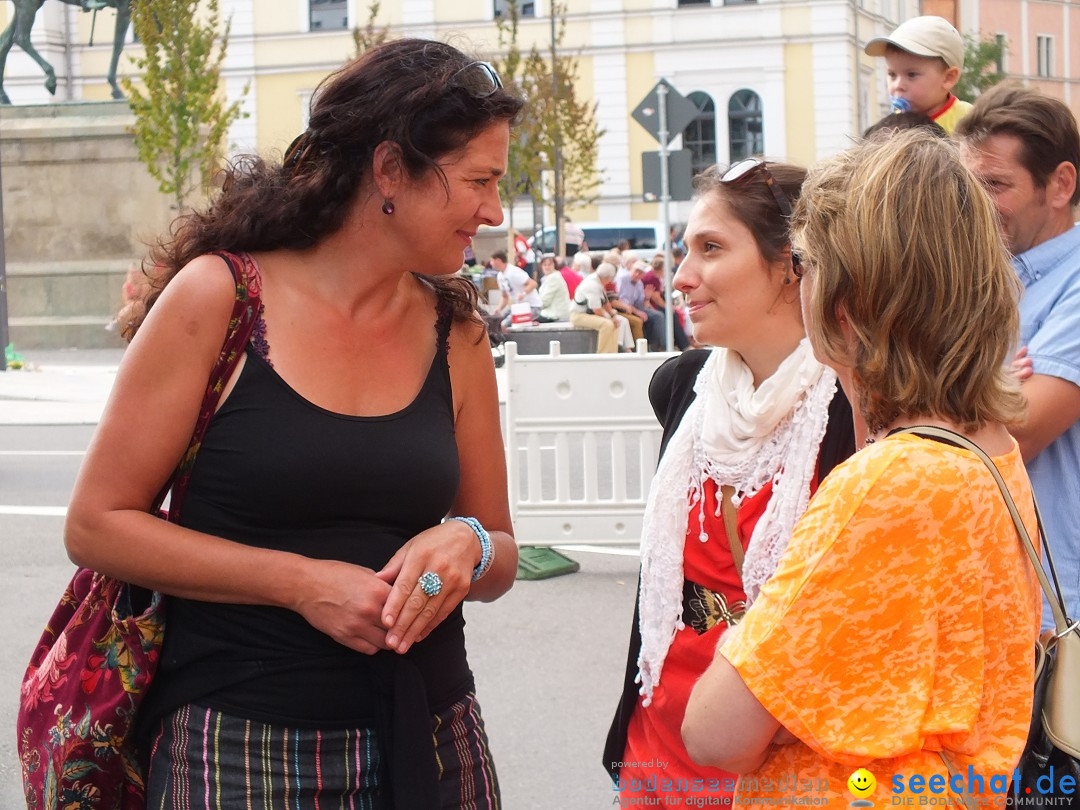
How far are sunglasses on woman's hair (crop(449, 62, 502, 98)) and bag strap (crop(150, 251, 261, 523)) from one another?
1.50 ft

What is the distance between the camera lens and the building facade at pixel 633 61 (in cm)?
4634

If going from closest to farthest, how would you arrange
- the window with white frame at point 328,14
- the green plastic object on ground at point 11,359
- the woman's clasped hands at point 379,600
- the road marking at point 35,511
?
the woman's clasped hands at point 379,600 < the road marking at point 35,511 < the green plastic object on ground at point 11,359 < the window with white frame at point 328,14

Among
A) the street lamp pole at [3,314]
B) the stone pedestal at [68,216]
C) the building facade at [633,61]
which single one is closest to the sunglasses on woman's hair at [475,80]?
the street lamp pole at [3,314]

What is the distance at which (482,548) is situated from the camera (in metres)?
2.31

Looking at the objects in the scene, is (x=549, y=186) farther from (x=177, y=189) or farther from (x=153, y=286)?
(x=153, y=286)

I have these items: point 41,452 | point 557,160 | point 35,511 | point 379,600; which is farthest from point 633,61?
point 379,600

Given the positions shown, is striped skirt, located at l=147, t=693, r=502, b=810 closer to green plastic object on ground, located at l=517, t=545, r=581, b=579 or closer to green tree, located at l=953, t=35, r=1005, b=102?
green plastic object on ground, located at l=517, t=545, r=581, b=579

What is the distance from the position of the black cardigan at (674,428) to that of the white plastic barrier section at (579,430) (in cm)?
424

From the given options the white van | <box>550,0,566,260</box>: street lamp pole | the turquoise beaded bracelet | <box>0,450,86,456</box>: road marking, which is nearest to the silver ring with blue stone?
the turquoise beaded bracelet

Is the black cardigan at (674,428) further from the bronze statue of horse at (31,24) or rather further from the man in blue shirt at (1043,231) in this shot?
the bronze statue of horse at (31,24)

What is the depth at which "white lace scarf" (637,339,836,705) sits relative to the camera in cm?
273

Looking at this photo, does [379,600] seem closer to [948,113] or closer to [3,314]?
[948,113]

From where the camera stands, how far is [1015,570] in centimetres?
176

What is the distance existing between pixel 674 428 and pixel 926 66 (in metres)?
2.30
